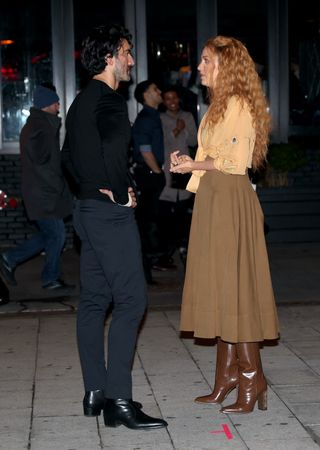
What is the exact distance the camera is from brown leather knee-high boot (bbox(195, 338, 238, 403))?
5.98 metres

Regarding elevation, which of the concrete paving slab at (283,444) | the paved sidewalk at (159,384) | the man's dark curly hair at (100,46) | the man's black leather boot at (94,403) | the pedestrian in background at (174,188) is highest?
the man's dark curly hair at (100,46)

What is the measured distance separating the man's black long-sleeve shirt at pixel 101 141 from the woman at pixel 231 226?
43 cm

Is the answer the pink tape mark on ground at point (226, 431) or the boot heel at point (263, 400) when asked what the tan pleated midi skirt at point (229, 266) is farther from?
the pink tape mark on ground at point (226, 431)

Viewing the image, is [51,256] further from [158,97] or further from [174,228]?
[158,97]

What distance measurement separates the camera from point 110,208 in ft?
18.1

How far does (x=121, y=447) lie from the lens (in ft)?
17.3

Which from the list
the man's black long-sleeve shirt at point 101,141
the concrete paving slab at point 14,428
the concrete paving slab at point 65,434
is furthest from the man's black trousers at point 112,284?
the concrete paving slab at point 14,428

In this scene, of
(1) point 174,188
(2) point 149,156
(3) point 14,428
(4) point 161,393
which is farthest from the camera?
(1) point 174,188

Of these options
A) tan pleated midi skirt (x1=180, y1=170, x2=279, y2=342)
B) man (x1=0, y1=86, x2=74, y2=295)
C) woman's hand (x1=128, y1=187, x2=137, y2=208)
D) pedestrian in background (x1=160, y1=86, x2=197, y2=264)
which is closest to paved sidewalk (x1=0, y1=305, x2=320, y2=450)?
tan pleated midi skirt (x1=180, y1=170, x2=279, y2=342)

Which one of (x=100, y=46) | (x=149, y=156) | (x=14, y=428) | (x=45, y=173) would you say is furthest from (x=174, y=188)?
(x=14, y=428)

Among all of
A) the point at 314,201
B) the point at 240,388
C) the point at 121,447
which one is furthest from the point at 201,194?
the point at 314,201

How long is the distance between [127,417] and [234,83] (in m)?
1.98

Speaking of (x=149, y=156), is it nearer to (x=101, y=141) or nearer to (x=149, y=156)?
(x=149, y=156)

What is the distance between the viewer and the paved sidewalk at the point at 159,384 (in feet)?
17.7
